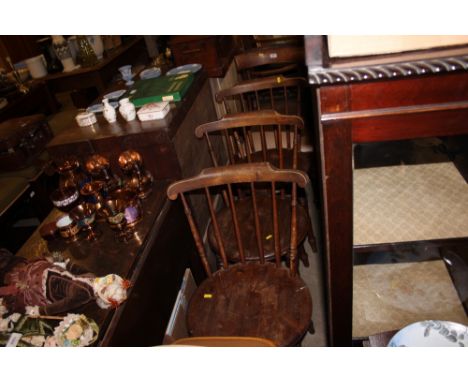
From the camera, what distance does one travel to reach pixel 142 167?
1919 mm

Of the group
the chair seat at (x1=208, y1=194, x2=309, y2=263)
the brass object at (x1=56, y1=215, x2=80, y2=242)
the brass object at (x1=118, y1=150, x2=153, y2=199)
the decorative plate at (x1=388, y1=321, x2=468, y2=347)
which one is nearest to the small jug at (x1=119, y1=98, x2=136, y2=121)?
the brass object at (x1=118, y1=150, x2=153, y2=199)

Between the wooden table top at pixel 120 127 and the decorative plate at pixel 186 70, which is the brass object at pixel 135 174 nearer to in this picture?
the wooden table top at pixel 120 127

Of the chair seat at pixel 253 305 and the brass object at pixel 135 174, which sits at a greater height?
the brass object at pixel 135 174

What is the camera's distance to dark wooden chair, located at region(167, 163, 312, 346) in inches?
59.6

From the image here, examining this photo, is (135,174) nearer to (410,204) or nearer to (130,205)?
(130,205)

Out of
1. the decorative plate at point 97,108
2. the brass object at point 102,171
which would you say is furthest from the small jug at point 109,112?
the brass object at point 102,171

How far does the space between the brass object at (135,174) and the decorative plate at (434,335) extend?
1382 mm

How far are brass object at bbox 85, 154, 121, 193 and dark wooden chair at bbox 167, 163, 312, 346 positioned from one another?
0.44 m

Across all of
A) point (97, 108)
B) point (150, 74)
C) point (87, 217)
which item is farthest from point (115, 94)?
point (87, 217)

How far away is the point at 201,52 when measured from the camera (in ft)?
9.99

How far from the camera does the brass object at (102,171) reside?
1.82m
